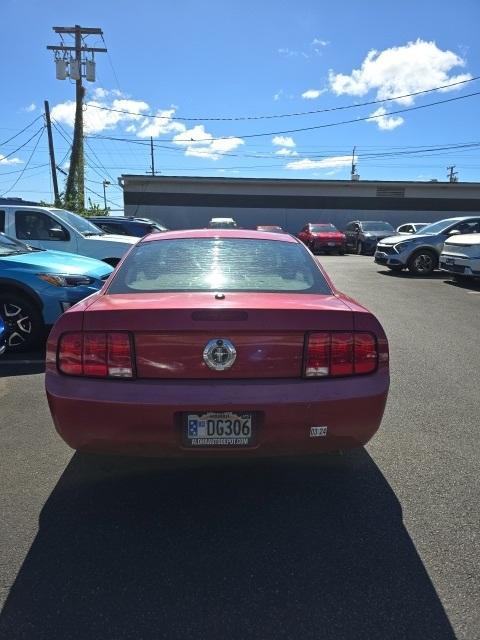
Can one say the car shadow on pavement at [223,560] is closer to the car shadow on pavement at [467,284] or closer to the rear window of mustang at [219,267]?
the rear window of mustang at [219,267]

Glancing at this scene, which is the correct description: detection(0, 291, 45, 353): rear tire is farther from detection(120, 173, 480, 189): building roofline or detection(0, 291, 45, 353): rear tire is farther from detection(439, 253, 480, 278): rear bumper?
detection(120, 173, 480, 189): building roofline

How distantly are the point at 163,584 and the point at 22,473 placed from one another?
144 centimetres

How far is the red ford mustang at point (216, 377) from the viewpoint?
2.59 m

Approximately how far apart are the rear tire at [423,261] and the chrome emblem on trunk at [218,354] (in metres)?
12.8

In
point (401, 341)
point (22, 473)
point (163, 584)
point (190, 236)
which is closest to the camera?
point (163, 584)

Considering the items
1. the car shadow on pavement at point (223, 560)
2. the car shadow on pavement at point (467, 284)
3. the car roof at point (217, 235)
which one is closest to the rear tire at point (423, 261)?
the car shadow on pavement at point (467, 284)

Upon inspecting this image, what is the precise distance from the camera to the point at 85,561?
8.02 feet

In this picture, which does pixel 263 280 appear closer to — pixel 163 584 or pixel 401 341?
pixel 163 584

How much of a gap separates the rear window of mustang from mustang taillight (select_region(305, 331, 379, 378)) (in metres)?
0.55

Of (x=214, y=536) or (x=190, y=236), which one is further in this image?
(x=190, y=236)

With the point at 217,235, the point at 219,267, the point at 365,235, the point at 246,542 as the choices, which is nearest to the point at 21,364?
the point at 217,235

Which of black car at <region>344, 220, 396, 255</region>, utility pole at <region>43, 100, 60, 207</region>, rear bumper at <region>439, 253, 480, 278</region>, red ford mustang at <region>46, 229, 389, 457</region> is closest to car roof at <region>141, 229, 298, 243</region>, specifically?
red ford mustang at <region>46, 229, 389, 457</region>

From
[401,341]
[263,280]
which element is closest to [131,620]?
[263,280]

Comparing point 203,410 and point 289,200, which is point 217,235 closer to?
point 203,410
